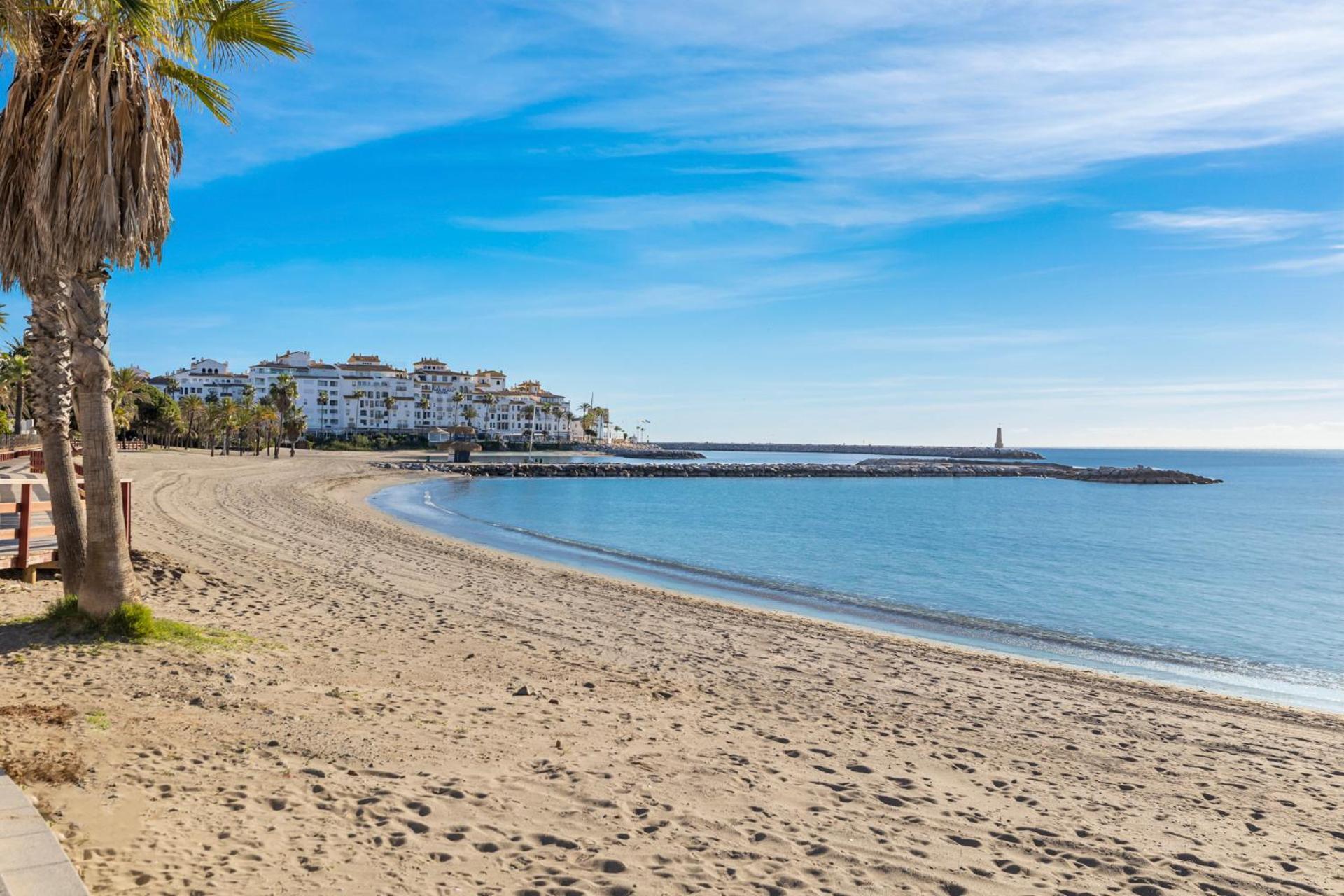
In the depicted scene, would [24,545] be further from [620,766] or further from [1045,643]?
[1045,643]

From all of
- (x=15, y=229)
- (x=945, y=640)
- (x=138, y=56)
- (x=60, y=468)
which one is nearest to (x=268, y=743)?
(x=60, y=468)

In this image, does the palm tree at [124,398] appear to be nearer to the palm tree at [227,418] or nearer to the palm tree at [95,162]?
the palm tree at [227,418]

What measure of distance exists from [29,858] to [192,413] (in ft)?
349

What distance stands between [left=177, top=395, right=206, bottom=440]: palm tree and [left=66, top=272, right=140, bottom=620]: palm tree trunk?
97457 millimetres

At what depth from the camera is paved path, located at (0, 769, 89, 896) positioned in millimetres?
3904

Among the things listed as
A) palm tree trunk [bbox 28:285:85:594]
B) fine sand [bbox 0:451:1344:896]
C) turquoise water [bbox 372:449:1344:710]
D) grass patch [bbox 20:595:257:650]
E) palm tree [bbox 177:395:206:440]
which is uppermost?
palm tree [bbox 177:395:206:440]

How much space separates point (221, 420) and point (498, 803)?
94345 millimetres

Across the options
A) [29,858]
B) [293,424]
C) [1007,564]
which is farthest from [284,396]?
[29,858]

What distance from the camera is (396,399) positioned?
14825 centimetres

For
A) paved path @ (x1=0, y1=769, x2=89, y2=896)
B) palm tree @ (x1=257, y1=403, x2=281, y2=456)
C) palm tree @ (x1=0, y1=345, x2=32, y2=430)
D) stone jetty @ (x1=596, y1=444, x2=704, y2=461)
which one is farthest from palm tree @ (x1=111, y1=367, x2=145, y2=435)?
stone jetty @ (x1=596, y1=444, x2=704, y2=461)

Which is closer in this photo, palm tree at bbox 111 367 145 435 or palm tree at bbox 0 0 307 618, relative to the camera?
palm tree at bbox 0 0 307 618

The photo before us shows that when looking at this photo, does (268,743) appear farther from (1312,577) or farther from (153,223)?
(1312,577)

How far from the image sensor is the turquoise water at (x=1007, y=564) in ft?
60.3

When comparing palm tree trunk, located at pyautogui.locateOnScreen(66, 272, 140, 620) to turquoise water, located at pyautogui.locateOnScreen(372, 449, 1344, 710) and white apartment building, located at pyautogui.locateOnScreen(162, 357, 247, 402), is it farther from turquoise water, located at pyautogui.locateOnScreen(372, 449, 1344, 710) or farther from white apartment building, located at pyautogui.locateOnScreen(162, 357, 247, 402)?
white apartment building, located at pyautogui.locateOnScreen(162, 357, 247, 402)
